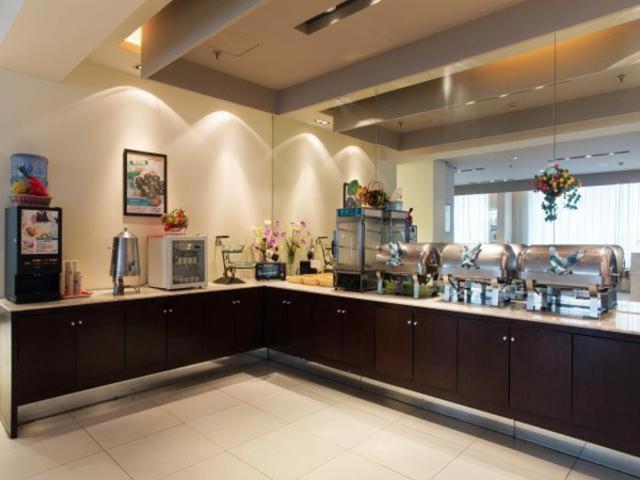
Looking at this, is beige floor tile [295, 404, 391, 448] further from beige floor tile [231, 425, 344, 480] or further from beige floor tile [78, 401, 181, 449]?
beige floor tile [78, 401, 181, 449]

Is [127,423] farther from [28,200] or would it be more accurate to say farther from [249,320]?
[28,200]

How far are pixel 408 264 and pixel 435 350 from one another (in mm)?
807

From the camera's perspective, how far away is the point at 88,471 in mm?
2625

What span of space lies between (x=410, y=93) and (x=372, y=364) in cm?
296

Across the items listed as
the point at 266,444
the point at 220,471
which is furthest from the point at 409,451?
the point at 220,471

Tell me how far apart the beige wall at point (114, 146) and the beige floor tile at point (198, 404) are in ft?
4.86

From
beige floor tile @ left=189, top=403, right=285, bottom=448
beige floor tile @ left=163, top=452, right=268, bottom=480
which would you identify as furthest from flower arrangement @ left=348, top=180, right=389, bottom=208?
beige floor tile @ left=163, top=452, right=268, bottom=480

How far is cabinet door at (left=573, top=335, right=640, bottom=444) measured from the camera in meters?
2.46

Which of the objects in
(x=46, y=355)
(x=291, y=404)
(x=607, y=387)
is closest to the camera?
(x=607, y=387)

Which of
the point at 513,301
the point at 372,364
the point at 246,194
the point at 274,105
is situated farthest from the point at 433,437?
the point at 274,105

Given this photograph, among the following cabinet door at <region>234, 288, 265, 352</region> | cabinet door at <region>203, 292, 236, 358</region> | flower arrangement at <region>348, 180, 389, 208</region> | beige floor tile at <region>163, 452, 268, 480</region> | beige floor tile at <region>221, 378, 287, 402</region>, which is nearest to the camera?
beige floor tile at <region>163, 452, 268, 480</region>

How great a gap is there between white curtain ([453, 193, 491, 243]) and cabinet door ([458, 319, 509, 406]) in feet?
3.29

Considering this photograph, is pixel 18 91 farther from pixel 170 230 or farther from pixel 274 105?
pixel 274 105

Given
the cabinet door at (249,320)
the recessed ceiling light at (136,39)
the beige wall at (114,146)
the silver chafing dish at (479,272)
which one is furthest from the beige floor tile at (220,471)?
the recessed ceiling light at (136,39)
